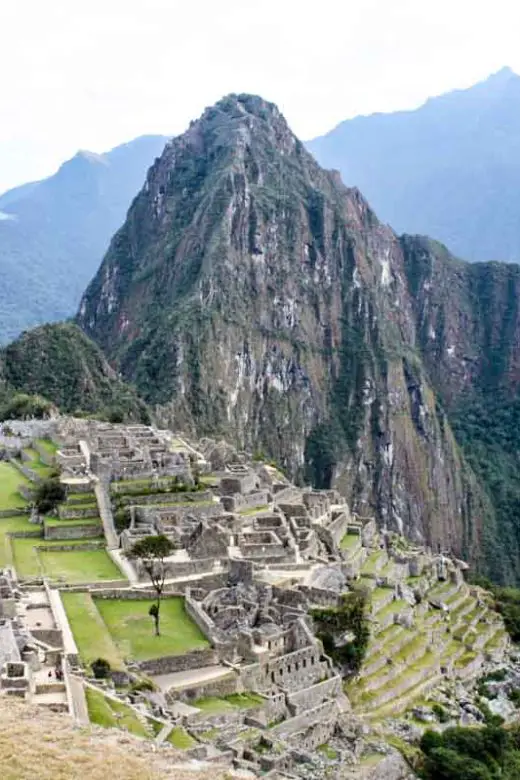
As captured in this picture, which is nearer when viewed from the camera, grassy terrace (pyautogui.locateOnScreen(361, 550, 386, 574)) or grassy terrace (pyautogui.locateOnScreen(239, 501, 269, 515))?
grassy terrace (pyautogui.locateOnScreen(239, 501, 269, 515))

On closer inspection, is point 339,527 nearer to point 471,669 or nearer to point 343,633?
point 471,669

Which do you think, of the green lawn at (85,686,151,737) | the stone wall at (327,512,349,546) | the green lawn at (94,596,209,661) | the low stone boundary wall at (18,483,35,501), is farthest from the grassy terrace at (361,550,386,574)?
the green lawn at (85,686,151,737)

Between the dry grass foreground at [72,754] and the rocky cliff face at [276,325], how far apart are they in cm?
11691

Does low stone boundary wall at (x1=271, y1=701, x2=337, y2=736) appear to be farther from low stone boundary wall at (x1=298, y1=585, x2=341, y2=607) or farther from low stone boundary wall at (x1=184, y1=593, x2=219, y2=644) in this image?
low stone boundary wall at (x1=298, y1=585, x2=341, y2=607)

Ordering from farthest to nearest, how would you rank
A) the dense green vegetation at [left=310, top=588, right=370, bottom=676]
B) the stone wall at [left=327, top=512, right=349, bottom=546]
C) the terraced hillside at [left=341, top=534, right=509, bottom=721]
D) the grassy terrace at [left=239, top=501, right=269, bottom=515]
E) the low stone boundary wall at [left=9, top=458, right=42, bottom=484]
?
the low stone boundary wall at [left=9, top=458, right=42, bottom=484], the stone wall at [left=327, top=512, right=349, bottom=546], the grassy terrace at [left=239, top=501, right=269, bottom=515], the terraced hillside at [left=341, top=534, right=509, bottom=721], the dense green vegetation at [left=310, top=588, right=370, bottom=676]

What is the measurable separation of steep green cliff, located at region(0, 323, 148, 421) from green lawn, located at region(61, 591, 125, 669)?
203 ft

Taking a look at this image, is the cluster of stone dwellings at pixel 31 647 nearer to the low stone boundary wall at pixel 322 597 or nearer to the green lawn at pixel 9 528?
the green lawn at pixel 9 528

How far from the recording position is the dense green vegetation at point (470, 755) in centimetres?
3416

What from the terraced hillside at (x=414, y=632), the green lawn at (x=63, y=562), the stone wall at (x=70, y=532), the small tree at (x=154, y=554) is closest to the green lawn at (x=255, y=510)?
the terraced hillside at (x=414, y=632)

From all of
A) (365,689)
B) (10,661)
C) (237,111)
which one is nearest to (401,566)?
(365,689)

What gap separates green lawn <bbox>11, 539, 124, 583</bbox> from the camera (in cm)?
3925

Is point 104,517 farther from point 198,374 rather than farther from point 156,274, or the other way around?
point 156,274

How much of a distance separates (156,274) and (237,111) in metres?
41.7

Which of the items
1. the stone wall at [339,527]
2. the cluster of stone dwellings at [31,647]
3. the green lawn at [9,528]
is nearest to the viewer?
the cluster of stone dwellings at [31,647]
